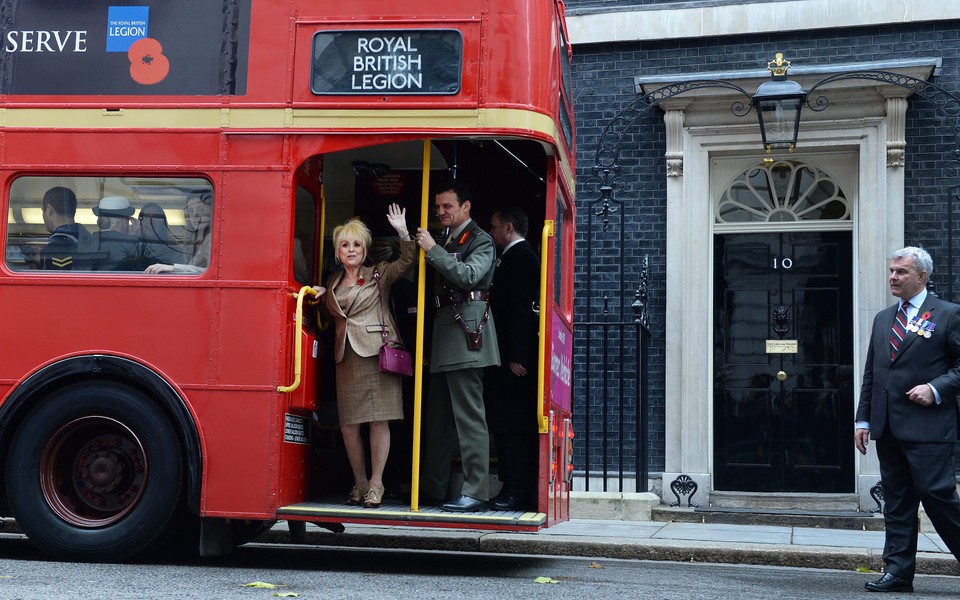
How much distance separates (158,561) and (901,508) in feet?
14.1

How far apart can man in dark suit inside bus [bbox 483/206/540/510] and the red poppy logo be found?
2.19 meters

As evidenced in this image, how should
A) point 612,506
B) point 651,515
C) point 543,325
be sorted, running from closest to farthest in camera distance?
point 543,325, point 612,506, point 651,515

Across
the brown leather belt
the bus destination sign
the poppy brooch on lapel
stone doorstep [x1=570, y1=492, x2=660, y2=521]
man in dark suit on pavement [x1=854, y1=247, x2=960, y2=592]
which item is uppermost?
the bus destination sign

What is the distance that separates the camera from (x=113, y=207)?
287 inches

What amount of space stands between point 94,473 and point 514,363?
2525 millimetres

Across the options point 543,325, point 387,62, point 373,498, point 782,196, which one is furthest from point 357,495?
point 782,196

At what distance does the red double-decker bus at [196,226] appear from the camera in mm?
6992

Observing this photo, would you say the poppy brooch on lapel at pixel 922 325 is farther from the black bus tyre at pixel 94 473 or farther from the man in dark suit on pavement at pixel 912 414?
the black bus tyre at pixel 94 473

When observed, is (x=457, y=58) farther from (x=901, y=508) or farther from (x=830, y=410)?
(x=830, y=410)

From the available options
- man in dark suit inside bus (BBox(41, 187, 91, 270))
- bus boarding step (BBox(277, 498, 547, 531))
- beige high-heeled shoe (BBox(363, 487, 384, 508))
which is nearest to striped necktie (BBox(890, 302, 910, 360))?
bus boarding step (BBox(277, 498, 547, 531))

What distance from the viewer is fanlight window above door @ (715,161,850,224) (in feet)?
40.4

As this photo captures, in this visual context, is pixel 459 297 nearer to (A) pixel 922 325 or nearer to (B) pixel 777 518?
(A) pixel 922 325

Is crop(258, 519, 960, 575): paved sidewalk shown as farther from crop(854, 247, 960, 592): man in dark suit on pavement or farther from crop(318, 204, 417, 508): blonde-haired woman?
crop(318, 204, 417, 508): blonde-haired woman

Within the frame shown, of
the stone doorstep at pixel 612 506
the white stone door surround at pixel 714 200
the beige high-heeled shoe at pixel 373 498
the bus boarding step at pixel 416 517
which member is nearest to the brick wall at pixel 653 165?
the white stone door surround at pixel 714 200
